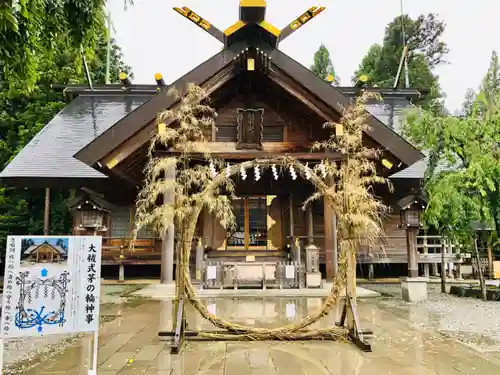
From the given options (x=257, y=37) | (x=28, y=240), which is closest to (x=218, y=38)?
(x=257, y=37)

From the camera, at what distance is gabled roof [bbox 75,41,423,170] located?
26.4 feet

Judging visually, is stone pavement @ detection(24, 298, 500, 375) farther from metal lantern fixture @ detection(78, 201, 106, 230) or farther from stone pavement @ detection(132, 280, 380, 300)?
metal lantern fixture @ detection(78, 201, 106, 230)

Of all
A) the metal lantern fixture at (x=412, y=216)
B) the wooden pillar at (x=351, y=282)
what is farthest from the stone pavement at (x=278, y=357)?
the metal lantern fixture at (x=412, y=216)

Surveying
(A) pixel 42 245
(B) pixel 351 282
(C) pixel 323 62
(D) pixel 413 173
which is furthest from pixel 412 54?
(A) pixel 42 245

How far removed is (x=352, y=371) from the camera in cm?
379

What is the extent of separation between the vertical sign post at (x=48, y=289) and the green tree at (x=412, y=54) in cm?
2704

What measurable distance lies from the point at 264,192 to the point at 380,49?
82.5 ft

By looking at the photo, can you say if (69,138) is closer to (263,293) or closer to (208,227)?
(208,227)

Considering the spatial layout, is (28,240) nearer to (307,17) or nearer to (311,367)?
(311,367)

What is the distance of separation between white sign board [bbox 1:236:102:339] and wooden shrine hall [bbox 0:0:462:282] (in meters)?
4.16

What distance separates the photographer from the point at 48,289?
343cm

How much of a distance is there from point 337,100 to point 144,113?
427 cm

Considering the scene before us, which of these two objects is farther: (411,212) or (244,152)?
(411,212)

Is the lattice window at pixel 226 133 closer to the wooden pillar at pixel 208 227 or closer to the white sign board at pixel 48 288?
the wooden pillar at pixel 208 227
